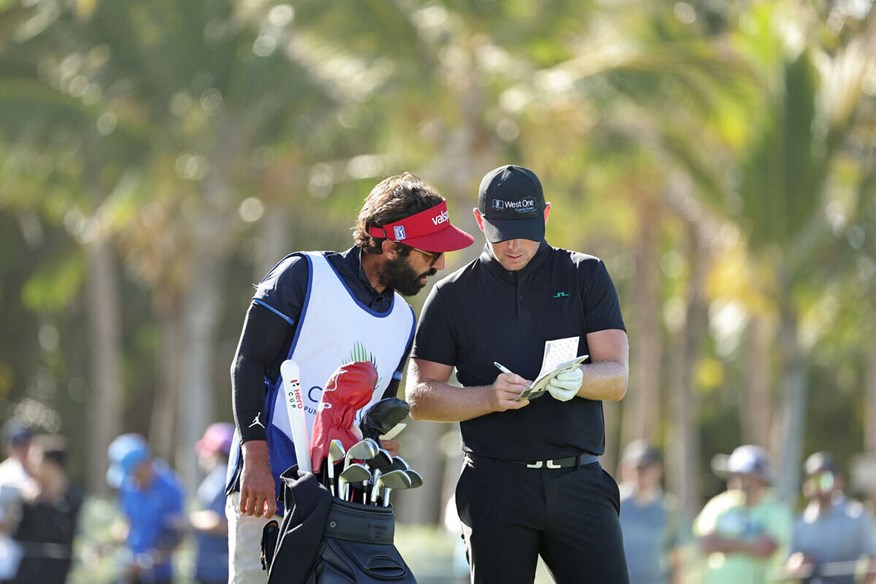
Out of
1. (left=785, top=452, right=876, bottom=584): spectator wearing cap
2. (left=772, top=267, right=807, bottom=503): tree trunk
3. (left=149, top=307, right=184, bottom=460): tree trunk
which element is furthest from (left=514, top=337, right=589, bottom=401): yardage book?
(left=149, top=307, right=184, bottom=460): tree trunk

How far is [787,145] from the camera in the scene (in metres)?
17.8

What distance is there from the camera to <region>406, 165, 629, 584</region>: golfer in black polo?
16.0 feet

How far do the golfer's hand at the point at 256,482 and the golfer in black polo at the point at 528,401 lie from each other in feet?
1.88

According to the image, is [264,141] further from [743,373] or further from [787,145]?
[743,373]

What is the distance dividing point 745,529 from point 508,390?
557cm

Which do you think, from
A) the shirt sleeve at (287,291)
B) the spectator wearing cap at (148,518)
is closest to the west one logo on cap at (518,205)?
the shirt sleeve at (287,291)

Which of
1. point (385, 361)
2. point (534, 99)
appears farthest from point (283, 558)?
point (534, 99)

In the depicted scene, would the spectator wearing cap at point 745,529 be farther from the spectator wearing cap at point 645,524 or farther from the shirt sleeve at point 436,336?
the shirt sleeve at point 436,336

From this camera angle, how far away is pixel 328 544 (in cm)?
470

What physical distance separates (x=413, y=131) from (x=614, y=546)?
1555 cm

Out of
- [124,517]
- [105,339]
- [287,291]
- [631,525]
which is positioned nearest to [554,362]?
[287,291]

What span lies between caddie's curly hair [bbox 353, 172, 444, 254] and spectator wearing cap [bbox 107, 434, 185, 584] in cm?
647

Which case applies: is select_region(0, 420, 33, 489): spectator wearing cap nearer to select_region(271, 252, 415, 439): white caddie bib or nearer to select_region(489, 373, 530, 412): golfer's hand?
select_region(271, 252, 415, 439): white caddie bib

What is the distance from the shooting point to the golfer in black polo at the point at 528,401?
16.0 ft
